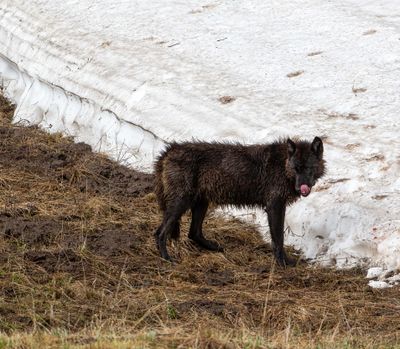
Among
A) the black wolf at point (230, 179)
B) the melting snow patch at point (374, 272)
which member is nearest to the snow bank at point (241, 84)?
the melting snow patch at point (374, 272)

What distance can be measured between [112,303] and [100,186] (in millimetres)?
4660

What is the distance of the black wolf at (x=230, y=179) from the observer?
10.6 metres

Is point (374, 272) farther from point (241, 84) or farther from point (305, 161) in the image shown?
point (241, 84)

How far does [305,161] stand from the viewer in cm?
1044

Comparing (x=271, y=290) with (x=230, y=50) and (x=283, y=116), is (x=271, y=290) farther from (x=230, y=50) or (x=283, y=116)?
(x=230, y=50)

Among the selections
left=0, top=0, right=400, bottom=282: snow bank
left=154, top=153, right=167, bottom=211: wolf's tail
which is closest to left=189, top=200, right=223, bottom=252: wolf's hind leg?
left=154, top=153, right=167, bottom=211: wolf's tail

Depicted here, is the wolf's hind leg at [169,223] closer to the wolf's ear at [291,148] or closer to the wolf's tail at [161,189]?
the wolf's tail at [161,189]

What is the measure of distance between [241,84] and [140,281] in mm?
5793

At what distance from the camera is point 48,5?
18672mm

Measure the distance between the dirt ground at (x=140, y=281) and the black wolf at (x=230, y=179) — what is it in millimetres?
432

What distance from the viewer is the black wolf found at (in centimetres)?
1057

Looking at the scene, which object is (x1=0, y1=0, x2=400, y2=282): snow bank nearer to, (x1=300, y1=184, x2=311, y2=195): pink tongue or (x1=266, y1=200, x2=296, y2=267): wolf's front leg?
(x1=266, y1=200, x2=296, y2=267): wolf's front leg

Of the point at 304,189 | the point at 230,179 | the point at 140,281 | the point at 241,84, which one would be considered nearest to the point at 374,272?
the point at 304,189

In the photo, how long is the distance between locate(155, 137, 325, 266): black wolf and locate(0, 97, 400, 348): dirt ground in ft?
1.42
